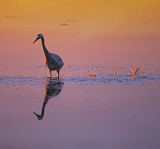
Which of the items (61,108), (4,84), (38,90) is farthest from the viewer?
(4,84)

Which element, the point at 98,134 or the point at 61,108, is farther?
the point at 61,108

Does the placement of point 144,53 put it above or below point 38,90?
above

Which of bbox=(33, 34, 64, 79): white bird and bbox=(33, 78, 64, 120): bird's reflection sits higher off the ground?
bbox=(33, 34, 64, 79): white bird

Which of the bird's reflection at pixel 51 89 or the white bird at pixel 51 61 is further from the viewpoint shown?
the white bird at pixel 51 61

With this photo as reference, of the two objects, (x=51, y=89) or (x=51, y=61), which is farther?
(x=51, y=61)

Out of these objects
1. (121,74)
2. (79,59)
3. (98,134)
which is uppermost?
(79,59)

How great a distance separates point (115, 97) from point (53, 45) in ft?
37.7

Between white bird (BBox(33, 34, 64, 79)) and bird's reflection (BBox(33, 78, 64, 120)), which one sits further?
white bird (BBox(33, 34, 64, 79))

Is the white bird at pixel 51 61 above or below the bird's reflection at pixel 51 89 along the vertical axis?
above

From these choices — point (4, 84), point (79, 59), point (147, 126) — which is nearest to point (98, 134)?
point (147, 126)

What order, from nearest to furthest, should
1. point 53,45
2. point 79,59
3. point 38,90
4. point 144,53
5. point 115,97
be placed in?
1. point 115,97
2. point 38,90
3. point 79,59
4. point 144,53
5. point 53,45

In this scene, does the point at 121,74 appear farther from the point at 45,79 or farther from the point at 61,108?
the point at 61,108

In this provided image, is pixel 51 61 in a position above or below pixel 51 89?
above

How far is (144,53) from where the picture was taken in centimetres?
1927
